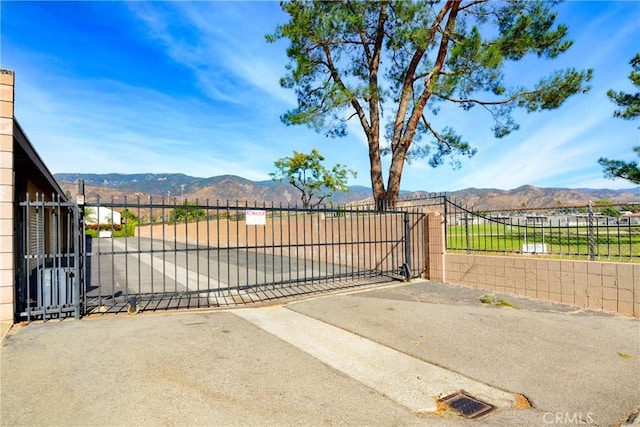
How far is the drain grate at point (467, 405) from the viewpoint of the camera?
2936 millimetres

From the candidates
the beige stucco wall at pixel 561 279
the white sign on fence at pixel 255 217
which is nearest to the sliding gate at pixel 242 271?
the white sign on fence at pixel 255 217

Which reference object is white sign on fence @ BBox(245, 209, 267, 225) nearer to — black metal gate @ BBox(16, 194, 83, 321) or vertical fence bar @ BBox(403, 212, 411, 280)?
black metal gate @ BBox(16, 194, 83, 321)

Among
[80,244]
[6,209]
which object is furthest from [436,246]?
[6,209]

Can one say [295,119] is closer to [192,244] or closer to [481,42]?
[481,42]

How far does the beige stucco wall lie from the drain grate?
4328mm

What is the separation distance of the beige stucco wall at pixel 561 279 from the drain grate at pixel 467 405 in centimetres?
433

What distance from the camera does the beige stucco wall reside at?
5.73 m

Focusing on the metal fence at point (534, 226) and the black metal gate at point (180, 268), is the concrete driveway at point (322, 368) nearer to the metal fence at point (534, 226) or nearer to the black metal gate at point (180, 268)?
the black metal gate at point (180, 268)

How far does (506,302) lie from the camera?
666 centimetres

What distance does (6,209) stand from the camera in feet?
16.8

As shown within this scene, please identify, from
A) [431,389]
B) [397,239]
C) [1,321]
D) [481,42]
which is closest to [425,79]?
[481,42]

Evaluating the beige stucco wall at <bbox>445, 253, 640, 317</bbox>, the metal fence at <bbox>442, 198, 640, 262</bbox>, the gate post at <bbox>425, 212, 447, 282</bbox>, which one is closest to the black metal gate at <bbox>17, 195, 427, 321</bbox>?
the gate post at <bbox>425, 212, 447, 282</bbox>

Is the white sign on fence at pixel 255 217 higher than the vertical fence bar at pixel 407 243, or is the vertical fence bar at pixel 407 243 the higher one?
the white sign on fence at pixel 255 217

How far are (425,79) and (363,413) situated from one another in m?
10.7
